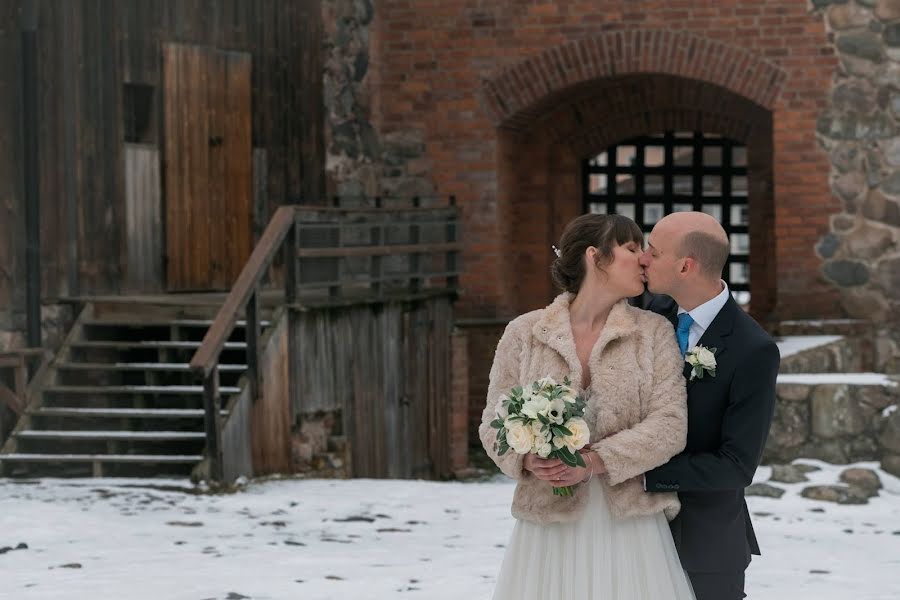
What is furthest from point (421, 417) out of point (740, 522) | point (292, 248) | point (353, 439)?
point (740, 522)

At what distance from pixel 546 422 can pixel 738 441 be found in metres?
0.48

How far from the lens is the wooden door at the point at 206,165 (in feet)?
42.9

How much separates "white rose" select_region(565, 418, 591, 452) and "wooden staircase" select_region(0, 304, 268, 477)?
21.0 feet

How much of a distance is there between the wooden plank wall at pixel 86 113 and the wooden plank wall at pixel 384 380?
1.74 meters

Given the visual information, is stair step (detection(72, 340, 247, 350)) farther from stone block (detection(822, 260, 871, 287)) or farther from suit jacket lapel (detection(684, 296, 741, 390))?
suit jacket lapel (detection(684, 296, 741, 390))

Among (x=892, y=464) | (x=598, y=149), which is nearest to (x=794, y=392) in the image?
(x=892, y=464)

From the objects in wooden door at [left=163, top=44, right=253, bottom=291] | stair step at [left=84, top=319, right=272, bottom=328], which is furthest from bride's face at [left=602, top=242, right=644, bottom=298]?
wooden door at [left=163, top=44, right=253, bottom=291]

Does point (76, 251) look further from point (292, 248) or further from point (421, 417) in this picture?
point (421, 417)

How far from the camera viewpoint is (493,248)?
15.1m

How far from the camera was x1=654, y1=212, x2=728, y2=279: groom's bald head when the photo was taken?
4.16 metres

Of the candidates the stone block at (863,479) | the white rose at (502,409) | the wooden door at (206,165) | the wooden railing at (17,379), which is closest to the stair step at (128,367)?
the wooden railing at (17,379)

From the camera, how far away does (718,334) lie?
420 cm

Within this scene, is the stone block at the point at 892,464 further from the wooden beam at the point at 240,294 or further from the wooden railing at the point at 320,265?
the wooden beam at the point at 240,294

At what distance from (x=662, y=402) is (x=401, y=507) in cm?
521
